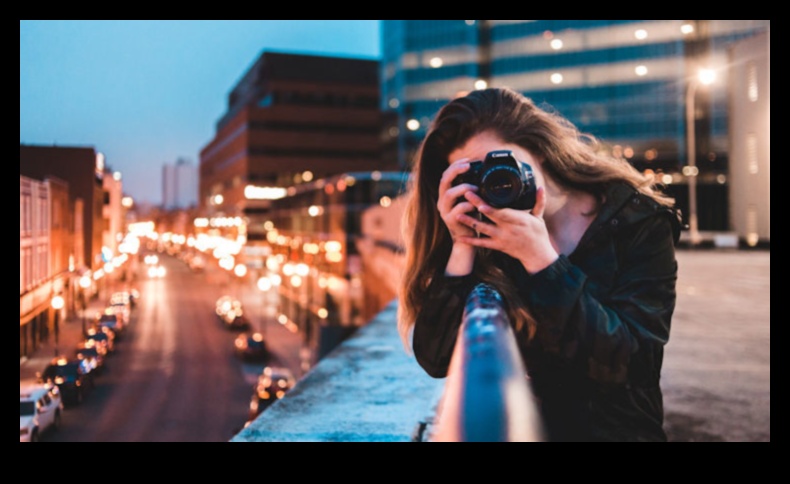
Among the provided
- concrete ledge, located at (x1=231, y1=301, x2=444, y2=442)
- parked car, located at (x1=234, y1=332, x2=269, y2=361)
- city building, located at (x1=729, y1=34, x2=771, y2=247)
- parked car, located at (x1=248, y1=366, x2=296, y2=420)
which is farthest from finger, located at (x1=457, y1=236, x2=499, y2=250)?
parked car, located at (x1=234, y1=332, x2=269, y2=361)

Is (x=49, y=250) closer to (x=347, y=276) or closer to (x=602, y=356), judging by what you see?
(x=602, y=356)

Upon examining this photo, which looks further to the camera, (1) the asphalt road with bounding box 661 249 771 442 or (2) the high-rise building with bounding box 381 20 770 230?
(2) the high-rise building with bounding box 381 20 770 230

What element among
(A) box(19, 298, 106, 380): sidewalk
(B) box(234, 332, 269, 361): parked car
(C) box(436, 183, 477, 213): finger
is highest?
(C) box(436, 183, 477, 213): finger

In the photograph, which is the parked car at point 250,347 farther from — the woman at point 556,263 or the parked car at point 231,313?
the woman at point 556,263

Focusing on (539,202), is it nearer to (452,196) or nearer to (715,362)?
(452,196)

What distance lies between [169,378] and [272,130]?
121 inches

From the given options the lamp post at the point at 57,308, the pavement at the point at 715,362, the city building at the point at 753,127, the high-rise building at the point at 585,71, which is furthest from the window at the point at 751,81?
the high-rise building at the point at 585,71

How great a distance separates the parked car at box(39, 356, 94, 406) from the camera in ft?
9.29

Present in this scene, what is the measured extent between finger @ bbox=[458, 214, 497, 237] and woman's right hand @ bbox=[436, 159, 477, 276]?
0.04ft

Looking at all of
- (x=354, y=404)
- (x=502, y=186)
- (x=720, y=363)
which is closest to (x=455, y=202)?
(x=502, y=186)

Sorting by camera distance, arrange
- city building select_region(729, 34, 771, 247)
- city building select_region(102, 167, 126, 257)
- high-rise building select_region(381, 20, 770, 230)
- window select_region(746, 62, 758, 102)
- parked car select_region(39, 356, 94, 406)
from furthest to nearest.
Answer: high-rise building select_region(381, 20, 770, 230) → window select_region(746, 62, 758, 102) → city building select_region(729, 34, 771, 247) → city building select_region(102, 167, 126, 257) → parked car select_region(39, 356, 94, 406)

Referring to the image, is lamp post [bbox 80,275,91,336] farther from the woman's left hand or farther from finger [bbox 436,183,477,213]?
the woman's left hand

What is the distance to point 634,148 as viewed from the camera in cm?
3156

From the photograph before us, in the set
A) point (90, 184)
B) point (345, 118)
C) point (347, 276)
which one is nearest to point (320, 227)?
point (347, 276)
